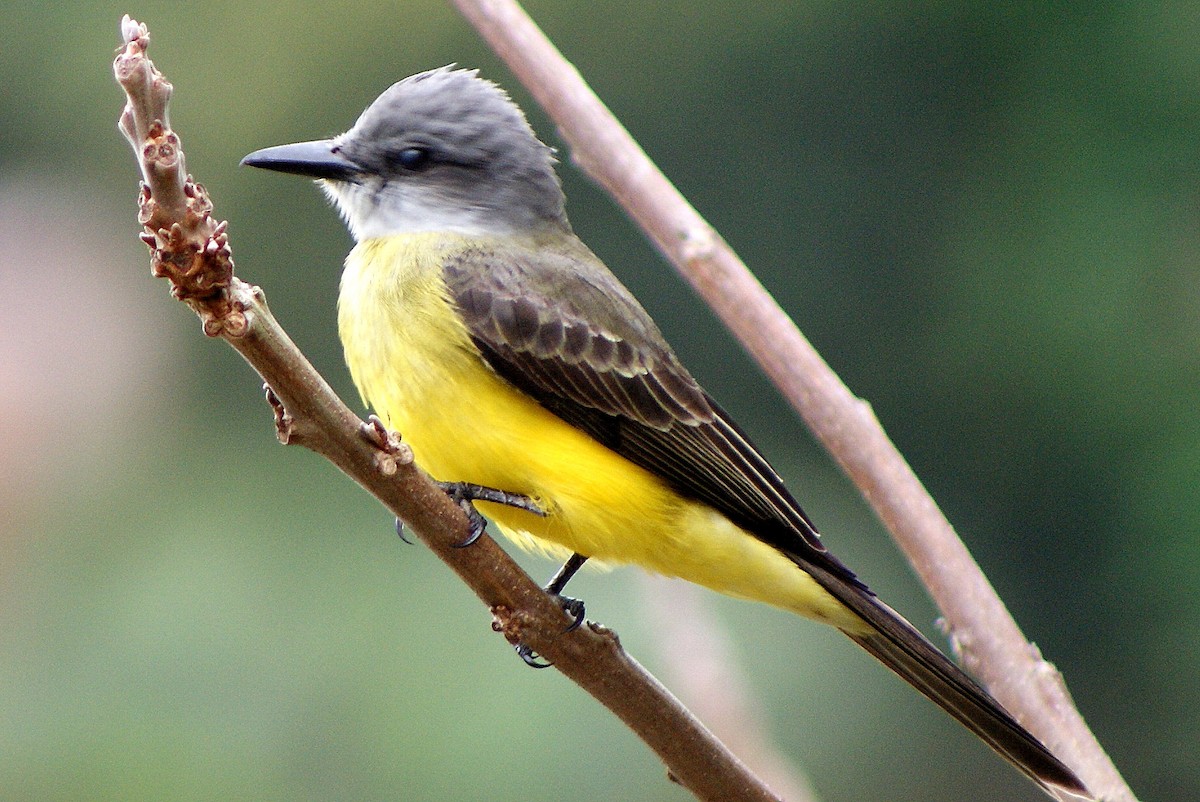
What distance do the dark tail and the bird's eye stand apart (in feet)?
2.72

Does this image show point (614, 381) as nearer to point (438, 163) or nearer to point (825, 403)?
point (438, 163)

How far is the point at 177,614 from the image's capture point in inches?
203

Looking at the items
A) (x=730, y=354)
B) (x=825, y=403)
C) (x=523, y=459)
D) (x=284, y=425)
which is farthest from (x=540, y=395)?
(x=730, y=354)

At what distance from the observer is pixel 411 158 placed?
215 cm

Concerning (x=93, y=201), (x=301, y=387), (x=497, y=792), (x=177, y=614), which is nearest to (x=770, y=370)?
Answer: (x=301, y=387)

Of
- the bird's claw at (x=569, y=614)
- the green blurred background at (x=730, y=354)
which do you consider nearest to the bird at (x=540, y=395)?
the bird's claw at (x=569, y=614)

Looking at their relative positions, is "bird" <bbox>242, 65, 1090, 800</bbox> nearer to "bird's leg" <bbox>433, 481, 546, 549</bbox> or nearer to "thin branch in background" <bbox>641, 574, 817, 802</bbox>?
"bird's leg" <bbox>433, 481, 546, 549</bbox>

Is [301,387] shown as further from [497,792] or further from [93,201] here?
[93,201]

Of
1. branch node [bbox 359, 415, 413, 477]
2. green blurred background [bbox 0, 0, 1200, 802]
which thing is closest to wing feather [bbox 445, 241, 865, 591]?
branch node [bbox 359, 415, 413, 477]

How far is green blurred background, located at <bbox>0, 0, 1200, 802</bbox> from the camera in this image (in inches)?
197

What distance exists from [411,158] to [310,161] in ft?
0.67

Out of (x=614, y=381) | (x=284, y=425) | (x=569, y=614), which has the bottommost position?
(x=284, y=425)

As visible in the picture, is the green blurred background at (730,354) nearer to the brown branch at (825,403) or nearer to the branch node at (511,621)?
the branch node at (511,621)

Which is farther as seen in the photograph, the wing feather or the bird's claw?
the wing feather
